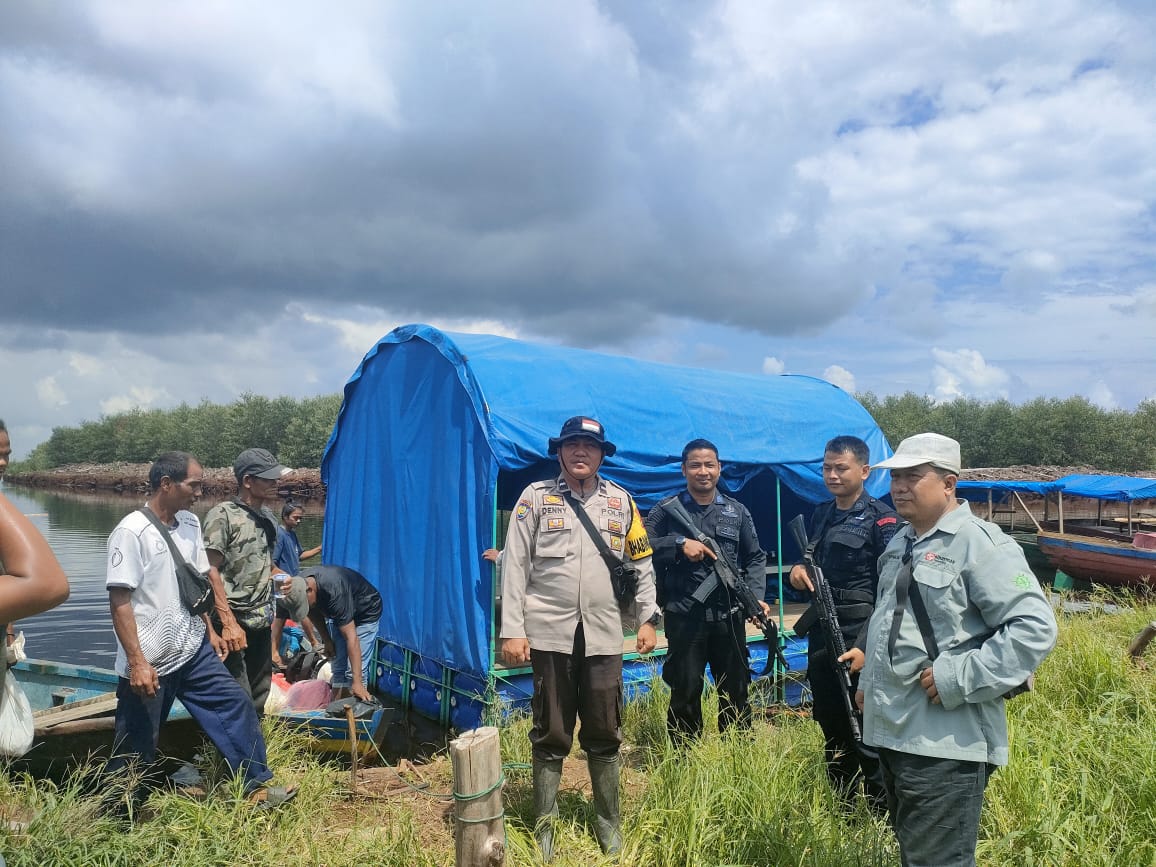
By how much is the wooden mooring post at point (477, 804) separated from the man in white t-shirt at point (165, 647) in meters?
1.65

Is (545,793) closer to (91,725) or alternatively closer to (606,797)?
(606,797)

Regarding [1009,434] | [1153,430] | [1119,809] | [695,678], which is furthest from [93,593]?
[1153,430]

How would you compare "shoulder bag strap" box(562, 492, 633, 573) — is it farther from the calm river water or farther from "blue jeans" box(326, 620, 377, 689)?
"blue jeans" box(326, 620, 377, 689)

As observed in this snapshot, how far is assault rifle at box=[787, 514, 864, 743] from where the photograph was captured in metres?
3.61

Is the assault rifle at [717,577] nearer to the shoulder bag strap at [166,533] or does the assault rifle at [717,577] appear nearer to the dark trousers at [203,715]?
the dark trousers at [203,715]

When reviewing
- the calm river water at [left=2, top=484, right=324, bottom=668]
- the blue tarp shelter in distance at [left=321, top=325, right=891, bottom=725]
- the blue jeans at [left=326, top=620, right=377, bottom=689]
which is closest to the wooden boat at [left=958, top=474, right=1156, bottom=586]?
the blue tarp shelter in distance at [left=321, top=325, right=891, bottom=725]

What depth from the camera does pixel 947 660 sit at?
228 cm

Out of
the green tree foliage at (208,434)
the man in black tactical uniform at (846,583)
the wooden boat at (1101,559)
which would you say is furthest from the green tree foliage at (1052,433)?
the man in black tactical uniform at (846,583)

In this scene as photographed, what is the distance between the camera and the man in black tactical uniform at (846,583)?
3.88 m

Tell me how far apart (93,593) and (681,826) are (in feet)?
55.4

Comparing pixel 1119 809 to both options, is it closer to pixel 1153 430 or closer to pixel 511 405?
pixel 511 405

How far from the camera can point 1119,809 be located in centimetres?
361

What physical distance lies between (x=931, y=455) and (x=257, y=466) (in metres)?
3.89

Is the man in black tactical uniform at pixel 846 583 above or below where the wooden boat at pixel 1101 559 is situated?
above
